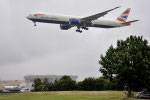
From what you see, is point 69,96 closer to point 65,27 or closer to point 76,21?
point 76,21

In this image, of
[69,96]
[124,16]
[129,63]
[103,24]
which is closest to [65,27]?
[103,24]

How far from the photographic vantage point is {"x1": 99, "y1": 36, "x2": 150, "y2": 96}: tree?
47500 mm

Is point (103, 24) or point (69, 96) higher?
point (103, 24)

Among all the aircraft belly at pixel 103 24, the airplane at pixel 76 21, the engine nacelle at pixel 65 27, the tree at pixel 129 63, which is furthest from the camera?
the aircraft belly at pixel 103 24

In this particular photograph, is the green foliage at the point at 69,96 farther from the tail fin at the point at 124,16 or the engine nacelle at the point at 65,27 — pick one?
the tail fin at the point at 124,16

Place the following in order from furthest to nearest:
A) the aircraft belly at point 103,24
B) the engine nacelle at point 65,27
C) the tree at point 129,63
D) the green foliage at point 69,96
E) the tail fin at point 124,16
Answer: the tail fin at point 124,16 → the aircraft belly at point 103,24 → the engine nacelle at point 65,27 → the green foliage at point 69,96 → the tree at point 129,63

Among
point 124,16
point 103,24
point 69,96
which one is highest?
point 124,16

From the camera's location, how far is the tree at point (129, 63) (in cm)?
4750

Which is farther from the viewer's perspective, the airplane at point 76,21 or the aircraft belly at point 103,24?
the aircraft belly at point 103,24

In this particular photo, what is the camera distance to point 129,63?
4869 centimetres

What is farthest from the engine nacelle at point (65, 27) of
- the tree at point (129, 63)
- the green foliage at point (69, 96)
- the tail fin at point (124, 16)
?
the tree at point (129, 63)

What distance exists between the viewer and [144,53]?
49.3 meters

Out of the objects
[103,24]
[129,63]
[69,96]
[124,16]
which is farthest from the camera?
[124,16]

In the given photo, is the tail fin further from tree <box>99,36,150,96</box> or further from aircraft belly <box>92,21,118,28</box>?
tree <box>99,36,150,96</box>
